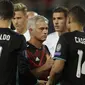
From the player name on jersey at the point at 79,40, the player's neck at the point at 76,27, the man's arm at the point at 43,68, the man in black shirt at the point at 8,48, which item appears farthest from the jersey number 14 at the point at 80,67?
the man in black shirt at the point at 8,48

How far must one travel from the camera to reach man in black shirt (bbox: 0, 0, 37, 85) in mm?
4109

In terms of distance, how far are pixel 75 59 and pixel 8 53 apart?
717mm

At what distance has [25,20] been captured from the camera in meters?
6.04

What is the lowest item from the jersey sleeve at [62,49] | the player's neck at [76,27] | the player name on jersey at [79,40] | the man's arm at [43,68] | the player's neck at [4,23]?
the man's arm at [43,68]

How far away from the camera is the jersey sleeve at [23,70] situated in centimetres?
416

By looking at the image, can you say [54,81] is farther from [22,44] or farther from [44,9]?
[44,9]

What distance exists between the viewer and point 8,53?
411 centimetres

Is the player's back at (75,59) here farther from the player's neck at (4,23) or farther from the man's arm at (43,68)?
the player's neck at (4,23)

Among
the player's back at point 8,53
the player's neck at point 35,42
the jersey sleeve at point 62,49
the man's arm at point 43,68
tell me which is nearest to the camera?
the player's back at point 8,53

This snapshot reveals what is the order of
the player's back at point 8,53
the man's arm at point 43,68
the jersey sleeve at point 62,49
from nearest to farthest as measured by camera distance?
the player's back at point 8,53
the jersey sleeve at point 62,49
the man's arm at point 43,68

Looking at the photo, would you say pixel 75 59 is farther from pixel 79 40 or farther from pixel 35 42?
pixel 35 42

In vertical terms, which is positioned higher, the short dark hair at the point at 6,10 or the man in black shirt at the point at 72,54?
the short dark hair at the point at 6,10

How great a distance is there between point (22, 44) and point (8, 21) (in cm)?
28

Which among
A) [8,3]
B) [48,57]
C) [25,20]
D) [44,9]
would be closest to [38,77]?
[48,57]
